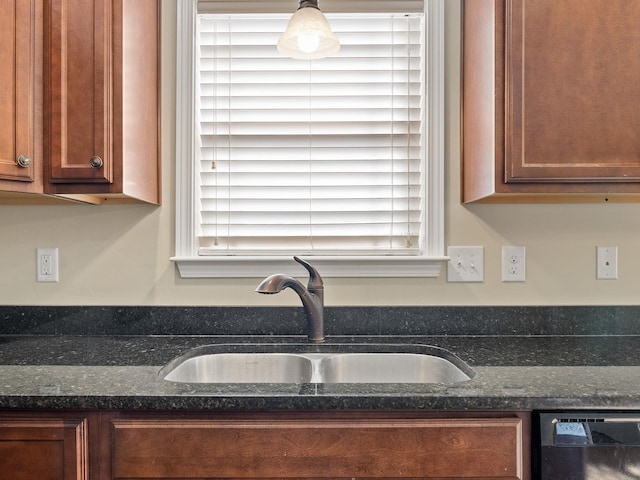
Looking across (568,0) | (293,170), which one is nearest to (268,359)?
(293,170)

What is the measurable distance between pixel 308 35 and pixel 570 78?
0.72 metres

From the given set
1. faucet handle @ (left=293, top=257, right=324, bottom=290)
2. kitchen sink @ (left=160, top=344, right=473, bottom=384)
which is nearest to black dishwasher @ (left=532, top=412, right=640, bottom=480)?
kitchen sink @ (left=160, top=344, right=473, bottom=384)

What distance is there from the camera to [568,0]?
49.0 inches

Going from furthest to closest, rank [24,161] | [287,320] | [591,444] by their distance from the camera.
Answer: [287,320]
[24,161]
[591,444]

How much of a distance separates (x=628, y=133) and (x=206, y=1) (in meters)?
1.41

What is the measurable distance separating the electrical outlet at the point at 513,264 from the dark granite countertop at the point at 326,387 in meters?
0.33

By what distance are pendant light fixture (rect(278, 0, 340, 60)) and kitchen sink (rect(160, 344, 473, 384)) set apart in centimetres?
89

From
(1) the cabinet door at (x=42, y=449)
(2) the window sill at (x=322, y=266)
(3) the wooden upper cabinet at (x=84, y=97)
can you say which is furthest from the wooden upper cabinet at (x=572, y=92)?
(1) the cabinet door at (x=42, y=449)

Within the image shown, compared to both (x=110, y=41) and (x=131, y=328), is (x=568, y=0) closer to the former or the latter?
(x=110, y=41)

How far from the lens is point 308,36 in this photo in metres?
1.22

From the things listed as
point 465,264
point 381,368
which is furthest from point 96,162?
point 465,264

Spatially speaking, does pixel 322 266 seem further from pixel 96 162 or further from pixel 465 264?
pixel 96 162

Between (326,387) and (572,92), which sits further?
(572,92)

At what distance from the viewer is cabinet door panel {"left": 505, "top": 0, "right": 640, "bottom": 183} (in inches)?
48.9
